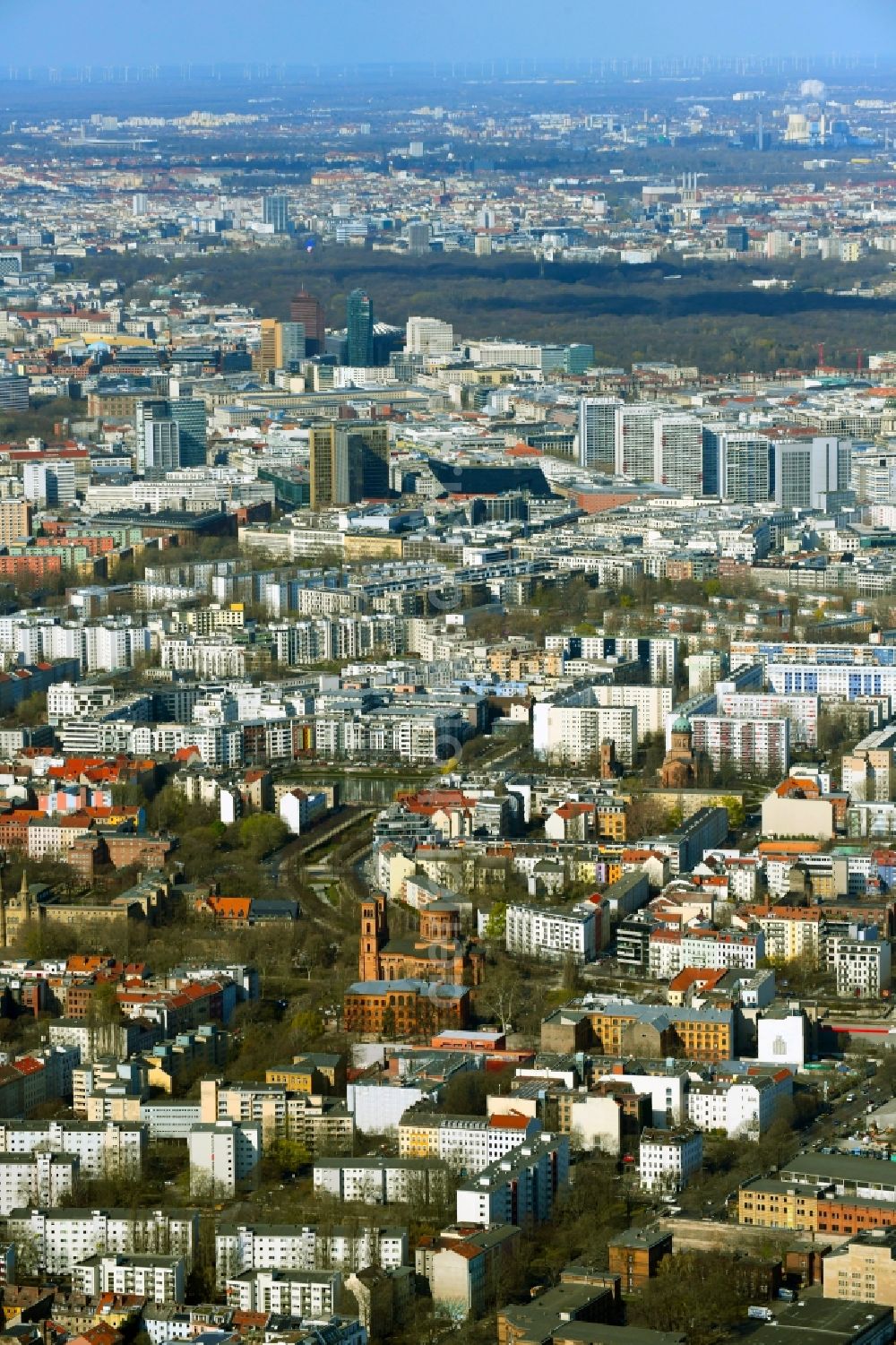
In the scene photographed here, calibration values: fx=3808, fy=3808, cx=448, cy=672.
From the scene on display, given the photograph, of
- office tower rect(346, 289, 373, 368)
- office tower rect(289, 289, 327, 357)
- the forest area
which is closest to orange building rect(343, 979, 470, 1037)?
the forest area

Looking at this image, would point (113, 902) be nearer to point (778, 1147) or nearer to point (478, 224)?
point (778, 1147)

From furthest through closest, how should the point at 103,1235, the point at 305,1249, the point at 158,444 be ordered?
the point at 158,444, the point at 103,1235, the point at 305,1249

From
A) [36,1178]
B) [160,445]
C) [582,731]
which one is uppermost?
[36,1178]

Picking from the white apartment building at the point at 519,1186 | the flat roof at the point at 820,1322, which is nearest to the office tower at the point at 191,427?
the white apartment building at the point at 519,1186

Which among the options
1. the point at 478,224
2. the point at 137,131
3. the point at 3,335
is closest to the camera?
the point at 3,335

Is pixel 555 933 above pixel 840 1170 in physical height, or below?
below

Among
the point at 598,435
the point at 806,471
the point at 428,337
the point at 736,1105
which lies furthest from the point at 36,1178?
the point at 428,337

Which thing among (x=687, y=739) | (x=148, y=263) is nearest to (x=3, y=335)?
(x=148, y=263)

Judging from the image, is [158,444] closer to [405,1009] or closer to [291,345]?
[291,345]
